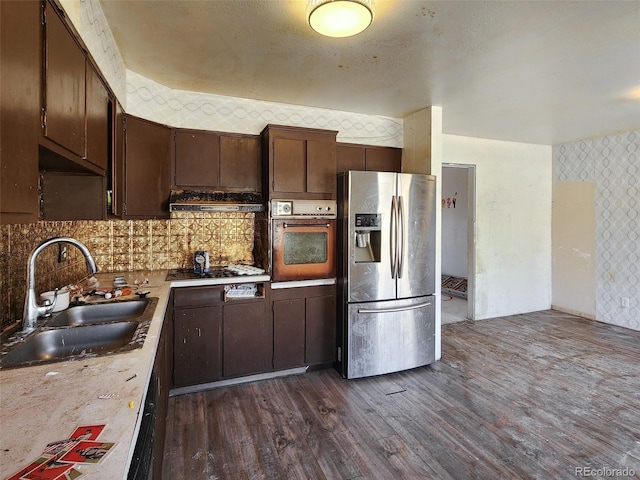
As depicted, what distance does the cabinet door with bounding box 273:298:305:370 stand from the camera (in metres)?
3.14

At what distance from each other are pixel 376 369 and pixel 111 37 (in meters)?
3.31

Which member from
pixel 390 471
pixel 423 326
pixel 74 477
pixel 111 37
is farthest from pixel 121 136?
pixel 423 326

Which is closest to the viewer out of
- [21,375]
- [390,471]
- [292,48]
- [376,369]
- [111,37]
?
[21,375]

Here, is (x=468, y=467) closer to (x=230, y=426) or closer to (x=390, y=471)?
(x=390, y=471)

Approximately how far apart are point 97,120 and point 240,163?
5.22 ft

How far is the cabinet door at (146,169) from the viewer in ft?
8.36

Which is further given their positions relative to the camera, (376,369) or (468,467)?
(376,369)

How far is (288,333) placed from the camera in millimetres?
3180

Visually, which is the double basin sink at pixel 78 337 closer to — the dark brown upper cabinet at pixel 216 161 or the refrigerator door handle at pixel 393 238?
the dark brown upper cabinet at pixel 216 161

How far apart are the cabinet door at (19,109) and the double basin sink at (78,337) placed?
673mm

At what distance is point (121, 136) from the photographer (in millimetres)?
2420

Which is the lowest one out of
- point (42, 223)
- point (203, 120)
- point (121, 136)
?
point (42, 223)


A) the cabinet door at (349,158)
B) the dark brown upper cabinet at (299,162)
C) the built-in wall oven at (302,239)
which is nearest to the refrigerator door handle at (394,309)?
the built-in wall oven at (302,239)

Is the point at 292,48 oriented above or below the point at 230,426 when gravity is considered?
above
